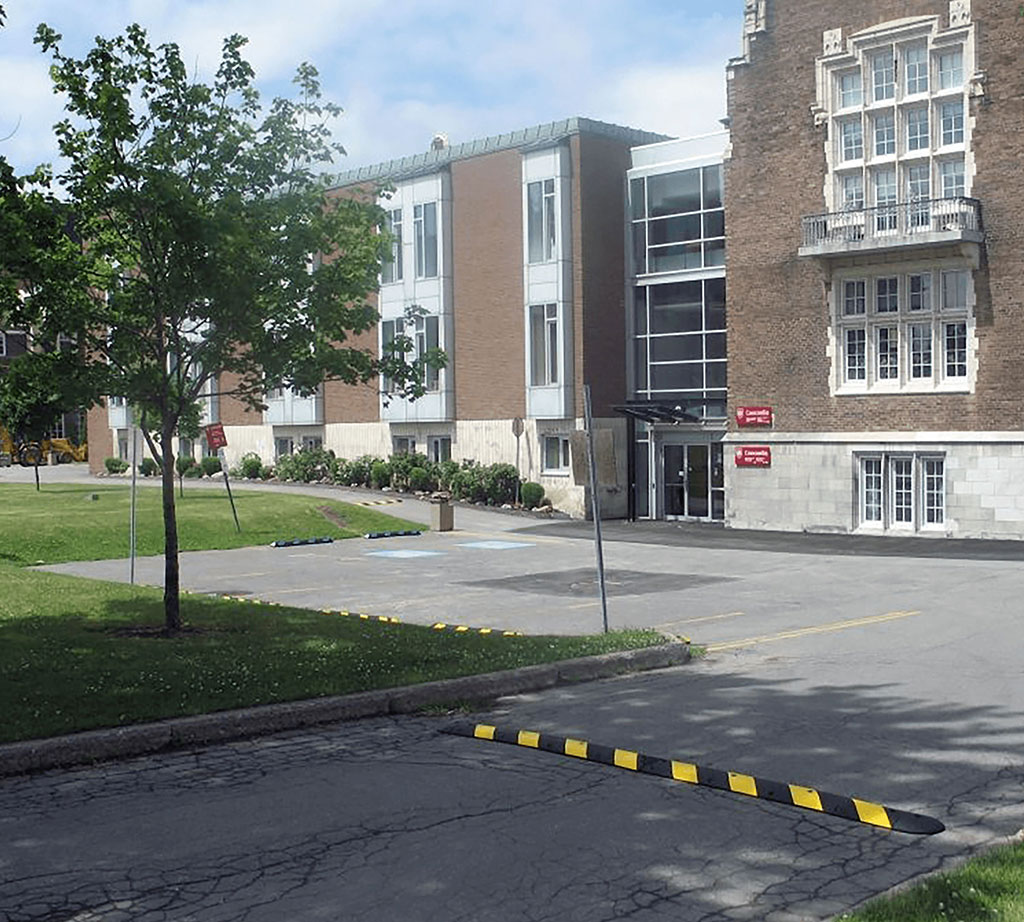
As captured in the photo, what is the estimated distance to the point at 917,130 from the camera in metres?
30.2

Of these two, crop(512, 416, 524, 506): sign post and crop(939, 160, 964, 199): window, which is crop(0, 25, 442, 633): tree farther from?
crop(512, 416, 524, 506): sign post

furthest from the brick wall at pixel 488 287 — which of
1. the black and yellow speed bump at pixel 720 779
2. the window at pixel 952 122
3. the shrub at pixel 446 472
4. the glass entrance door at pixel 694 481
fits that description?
the black and yellow speed bump at pixel 720 779

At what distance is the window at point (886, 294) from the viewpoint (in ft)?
101

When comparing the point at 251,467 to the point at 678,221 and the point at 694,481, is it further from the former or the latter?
the point at 678,221

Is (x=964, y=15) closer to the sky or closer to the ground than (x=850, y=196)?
closer to the sky

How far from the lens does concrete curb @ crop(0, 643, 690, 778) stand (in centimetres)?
933

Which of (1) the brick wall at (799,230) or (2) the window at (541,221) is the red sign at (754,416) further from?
(2) the window at (541,221)

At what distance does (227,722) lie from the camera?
10180 millimetres

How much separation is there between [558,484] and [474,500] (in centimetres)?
328

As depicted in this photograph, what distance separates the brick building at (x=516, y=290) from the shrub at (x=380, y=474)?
116cm

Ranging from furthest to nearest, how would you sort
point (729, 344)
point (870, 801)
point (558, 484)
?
point (558, 484) → point (729, 344) → point (870, 801)

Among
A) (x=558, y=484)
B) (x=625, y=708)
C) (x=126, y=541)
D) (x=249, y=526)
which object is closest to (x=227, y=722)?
(x=625, y=708)

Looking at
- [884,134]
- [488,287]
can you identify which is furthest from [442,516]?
[884,134]

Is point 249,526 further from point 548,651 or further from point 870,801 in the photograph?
point 870,801
